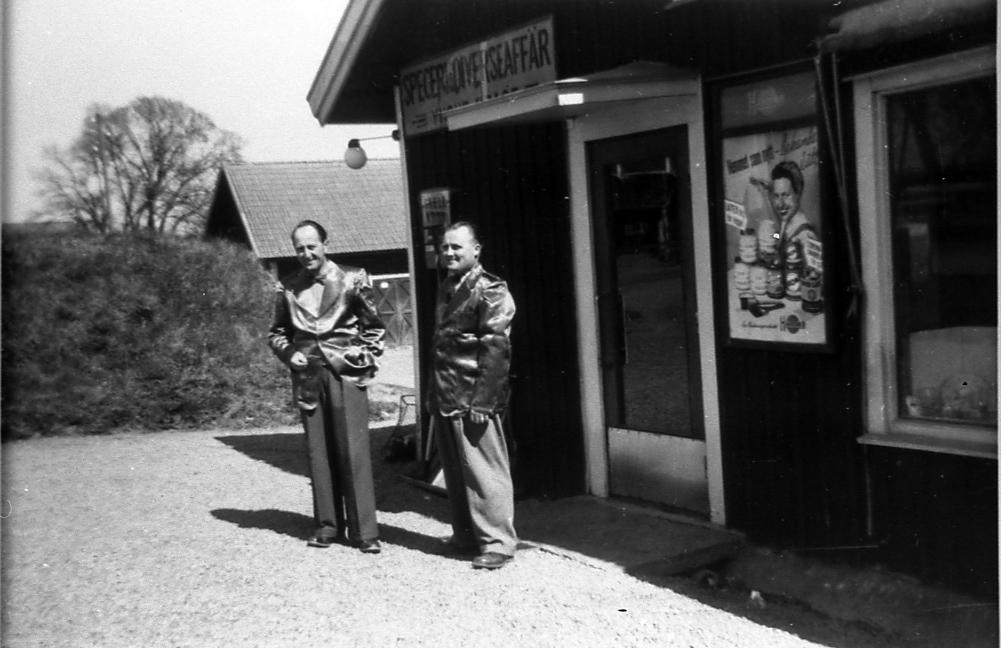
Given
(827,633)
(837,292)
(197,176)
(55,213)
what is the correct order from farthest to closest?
(197,176)
(55,213)
(837,292)
(827,633)

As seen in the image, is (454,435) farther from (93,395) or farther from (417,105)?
(93,395)

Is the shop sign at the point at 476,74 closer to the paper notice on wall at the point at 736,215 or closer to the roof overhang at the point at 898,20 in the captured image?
the paper notice on wall at the point at 736,215

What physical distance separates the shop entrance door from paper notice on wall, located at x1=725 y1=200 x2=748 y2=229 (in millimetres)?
467

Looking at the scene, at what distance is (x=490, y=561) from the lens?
224 inches

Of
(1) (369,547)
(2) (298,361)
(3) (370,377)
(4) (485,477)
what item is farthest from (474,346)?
(1) (369,547)

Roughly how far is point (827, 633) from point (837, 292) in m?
1.58

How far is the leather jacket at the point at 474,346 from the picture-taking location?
5.63m

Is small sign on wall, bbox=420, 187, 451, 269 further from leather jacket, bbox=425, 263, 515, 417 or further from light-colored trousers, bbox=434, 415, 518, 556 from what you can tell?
light-colored trousers, bbox=434, 415, 518, 556

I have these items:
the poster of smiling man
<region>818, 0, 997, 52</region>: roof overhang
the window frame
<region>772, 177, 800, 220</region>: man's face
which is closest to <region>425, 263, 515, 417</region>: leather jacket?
the poster of smiling man

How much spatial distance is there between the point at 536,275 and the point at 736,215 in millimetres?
1966

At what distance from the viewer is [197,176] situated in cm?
2433

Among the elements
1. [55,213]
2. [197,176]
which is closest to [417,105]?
[55,213]

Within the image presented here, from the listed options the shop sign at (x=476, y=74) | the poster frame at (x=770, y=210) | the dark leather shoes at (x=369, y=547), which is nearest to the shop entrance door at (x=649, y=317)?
the poster frame at (x=770, y=210)

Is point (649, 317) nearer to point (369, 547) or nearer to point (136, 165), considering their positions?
point (369, 547)
